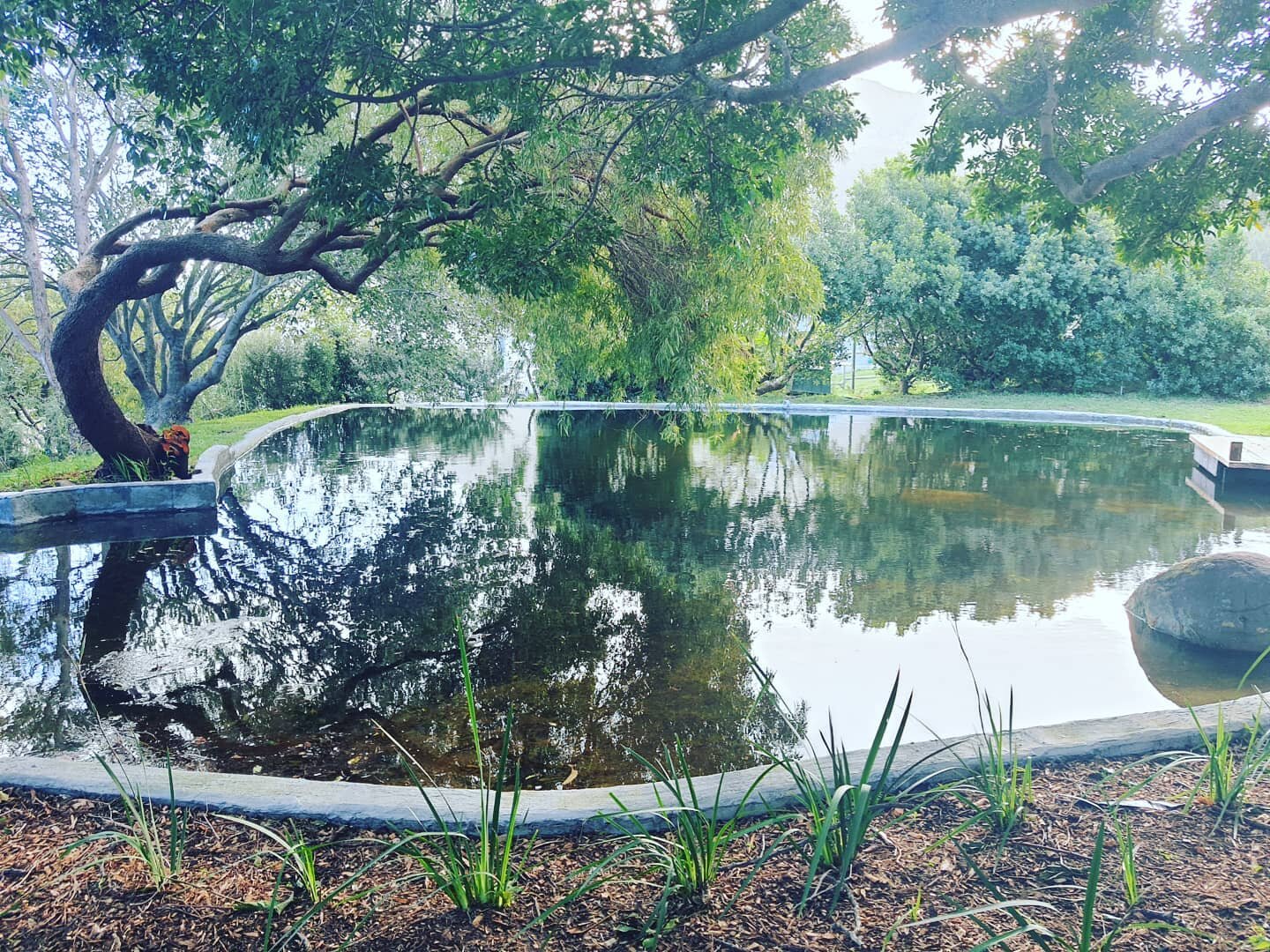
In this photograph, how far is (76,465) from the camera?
35.9 feet

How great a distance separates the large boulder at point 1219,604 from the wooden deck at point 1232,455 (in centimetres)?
671

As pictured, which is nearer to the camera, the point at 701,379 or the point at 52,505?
the point at 52,505

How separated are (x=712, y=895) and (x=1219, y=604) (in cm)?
441

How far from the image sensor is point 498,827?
2.43 metres

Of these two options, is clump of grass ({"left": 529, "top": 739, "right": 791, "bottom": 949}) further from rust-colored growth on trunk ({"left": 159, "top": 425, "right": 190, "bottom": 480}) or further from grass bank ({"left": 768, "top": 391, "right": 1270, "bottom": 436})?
grass bank ({"left": 768, "top": 391, "right": 1270, "bottom": 436})

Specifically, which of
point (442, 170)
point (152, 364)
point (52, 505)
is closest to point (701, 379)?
point (442, 170)

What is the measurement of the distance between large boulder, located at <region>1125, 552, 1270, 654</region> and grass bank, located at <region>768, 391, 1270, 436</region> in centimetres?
1423

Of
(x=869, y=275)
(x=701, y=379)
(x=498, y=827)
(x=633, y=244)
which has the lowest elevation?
(x=498, y=827)

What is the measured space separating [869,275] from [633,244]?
740 inches

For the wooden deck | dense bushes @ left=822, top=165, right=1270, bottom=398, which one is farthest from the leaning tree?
dense bushes @ left=822, top=165, right=1270, bottom=398

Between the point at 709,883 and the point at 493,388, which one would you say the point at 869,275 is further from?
the point at 709,883

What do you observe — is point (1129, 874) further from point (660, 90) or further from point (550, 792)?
point (660, 90)

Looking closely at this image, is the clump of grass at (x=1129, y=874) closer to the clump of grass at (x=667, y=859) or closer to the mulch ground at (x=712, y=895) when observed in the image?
the mulch ground at (x=712, y=895)

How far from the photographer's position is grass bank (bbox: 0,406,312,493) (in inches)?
369
